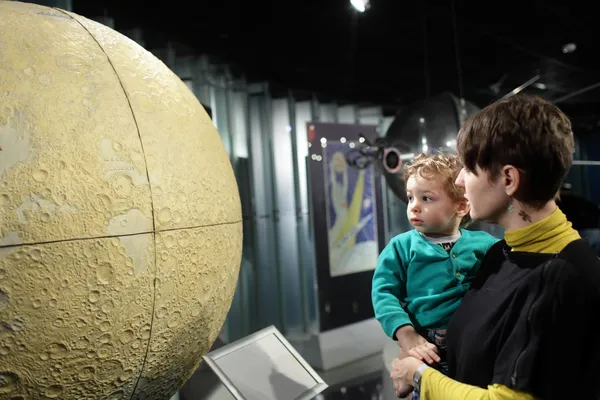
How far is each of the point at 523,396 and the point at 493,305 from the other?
17 cm

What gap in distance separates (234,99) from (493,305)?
8.44 ft

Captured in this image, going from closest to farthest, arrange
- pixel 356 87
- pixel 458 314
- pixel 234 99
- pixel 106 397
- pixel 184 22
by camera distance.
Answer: pixel 458 314 < pixel 106 397 < pixel 184 22 < pixel 234 99 < pixel 356 87

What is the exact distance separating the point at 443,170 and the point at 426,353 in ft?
1.61

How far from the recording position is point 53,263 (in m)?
1.00

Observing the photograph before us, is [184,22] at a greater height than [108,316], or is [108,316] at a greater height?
[184,22]

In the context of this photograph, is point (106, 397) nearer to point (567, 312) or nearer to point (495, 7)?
point (567, 312)

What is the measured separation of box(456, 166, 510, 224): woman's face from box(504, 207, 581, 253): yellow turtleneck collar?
0.06 m

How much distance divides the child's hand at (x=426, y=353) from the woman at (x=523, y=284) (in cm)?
7

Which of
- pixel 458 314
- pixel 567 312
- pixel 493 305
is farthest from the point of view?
pixel 458 314

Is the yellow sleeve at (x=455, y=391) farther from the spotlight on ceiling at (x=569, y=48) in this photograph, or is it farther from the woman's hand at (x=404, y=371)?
the spotlight on ceiling at (x=569, y=48)

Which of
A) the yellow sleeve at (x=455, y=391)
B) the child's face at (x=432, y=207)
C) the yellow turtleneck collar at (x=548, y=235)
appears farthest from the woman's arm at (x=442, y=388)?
the child's face at (x=432, y=207)

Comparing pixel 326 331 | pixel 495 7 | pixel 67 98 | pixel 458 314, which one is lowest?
pixel 326 331

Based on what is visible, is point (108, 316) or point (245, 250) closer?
point (108, 316)

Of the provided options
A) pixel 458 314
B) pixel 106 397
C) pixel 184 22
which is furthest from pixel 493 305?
pixel 184 22
